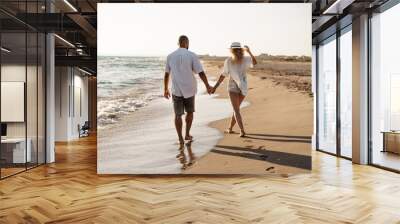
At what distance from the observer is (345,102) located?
8836mm

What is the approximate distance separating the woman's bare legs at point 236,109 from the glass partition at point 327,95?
13.6ft

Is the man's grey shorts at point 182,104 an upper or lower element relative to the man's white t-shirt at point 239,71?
lower

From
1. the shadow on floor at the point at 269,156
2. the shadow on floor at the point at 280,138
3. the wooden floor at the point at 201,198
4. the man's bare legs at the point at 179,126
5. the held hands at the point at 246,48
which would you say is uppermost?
the held hands at the point at 246,48

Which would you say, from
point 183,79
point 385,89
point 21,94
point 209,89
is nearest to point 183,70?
point 183,79

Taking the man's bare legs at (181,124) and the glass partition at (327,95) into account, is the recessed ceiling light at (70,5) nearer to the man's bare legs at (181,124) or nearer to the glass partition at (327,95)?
the man's bare legs at (181,124)

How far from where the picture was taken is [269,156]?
6.23 meters

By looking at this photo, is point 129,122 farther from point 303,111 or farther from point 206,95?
point 303,111

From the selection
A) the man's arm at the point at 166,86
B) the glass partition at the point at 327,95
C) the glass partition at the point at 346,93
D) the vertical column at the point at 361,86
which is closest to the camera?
the man's arm at the point at 166,86

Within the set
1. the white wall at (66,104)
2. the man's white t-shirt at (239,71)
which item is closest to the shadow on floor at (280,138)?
the man's white t-shirt at (239,71)

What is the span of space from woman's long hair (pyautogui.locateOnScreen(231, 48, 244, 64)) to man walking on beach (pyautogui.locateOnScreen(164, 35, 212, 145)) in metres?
0.53

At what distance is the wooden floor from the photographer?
382 cm

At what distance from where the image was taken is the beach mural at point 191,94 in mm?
6211

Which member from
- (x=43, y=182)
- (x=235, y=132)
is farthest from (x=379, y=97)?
(x=43, y=182)

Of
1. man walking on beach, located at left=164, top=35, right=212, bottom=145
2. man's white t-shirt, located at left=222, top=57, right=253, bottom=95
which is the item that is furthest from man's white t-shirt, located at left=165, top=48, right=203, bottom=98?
man's white t-shirt, located at left=222, top=57, right=253, bottom=95
